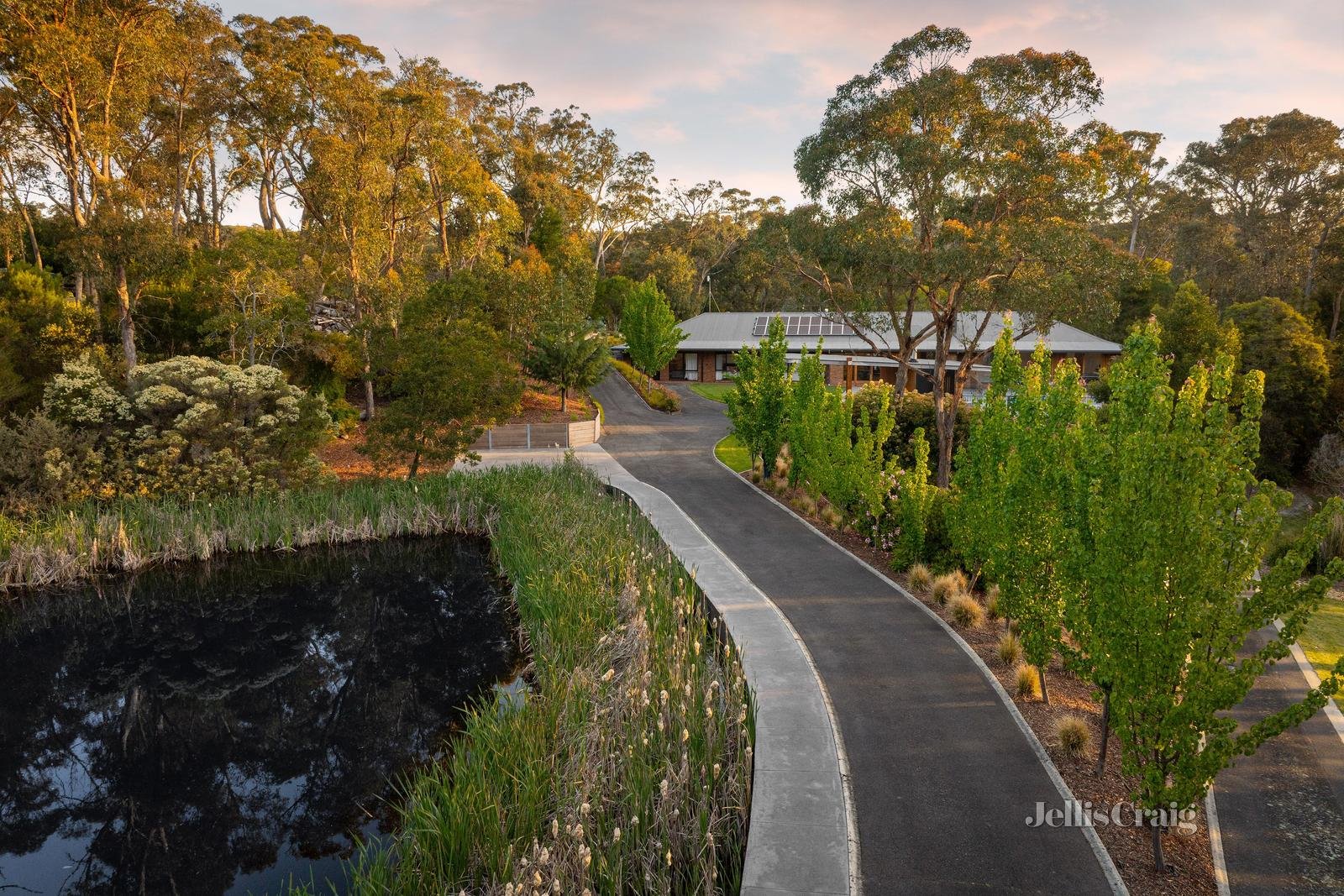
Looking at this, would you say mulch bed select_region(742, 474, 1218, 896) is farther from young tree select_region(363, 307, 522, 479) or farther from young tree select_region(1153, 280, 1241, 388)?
young tree select_region(1153, 280, 1241, 388)

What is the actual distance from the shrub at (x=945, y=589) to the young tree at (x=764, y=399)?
9824mm

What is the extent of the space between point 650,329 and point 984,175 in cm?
2581

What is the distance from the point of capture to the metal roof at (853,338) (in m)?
46.5

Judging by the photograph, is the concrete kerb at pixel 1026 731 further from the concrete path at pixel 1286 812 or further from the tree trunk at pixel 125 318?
the tree trunk at pixel 125 318

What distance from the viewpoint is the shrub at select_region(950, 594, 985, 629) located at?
13.7 m

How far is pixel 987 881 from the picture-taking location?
7281 millimetres

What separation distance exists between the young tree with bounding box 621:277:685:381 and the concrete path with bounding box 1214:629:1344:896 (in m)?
38.7

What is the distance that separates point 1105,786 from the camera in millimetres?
8953

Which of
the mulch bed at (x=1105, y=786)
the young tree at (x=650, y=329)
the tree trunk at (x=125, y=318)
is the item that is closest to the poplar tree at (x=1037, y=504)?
the mulch bed at (x=1105, y=786)

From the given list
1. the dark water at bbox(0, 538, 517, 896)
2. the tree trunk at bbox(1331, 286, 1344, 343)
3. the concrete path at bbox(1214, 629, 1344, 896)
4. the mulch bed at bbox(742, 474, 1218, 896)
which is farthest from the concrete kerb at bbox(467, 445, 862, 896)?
the tree trunk at bbox(1331, 286, 1344, 343)

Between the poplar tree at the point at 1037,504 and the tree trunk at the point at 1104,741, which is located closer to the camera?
the tree trunk at the point at 1104,741

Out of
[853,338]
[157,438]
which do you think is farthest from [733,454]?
[853,338]

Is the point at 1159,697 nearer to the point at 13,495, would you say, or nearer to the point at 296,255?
the point at 13,495

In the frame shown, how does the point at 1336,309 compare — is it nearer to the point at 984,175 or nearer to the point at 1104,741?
the point at 984,175
